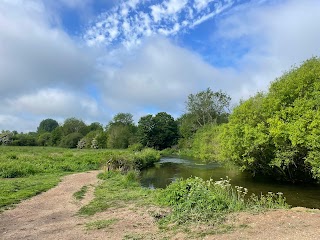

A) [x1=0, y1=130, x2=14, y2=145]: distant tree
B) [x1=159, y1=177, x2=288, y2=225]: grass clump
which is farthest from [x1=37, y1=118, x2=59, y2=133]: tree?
[x1=159, y1=177, x2=288, y2=225]: grass clump

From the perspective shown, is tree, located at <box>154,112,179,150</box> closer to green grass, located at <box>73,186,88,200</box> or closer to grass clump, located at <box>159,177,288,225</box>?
green grass, located at <box>73,186,88,200</box>

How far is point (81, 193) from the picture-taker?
1847 cm

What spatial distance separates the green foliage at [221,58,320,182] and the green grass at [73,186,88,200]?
13.7m

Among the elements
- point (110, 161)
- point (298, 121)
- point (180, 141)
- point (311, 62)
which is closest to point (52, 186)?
point (110, 161)

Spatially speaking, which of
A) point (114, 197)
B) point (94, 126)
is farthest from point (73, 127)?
point (114, 197)

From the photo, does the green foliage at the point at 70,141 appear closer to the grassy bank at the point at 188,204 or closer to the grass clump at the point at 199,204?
the grassy bank at the point at 188,204

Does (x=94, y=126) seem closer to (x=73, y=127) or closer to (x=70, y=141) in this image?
(x=73, y=127)

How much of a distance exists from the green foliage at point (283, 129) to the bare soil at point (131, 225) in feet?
34.4

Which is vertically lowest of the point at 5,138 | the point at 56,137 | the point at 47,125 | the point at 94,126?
the point at 5,138

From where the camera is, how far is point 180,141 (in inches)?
3568

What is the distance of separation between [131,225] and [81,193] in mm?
8535

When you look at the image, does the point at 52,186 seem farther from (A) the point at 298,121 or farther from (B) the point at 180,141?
(B) the point at 180,141

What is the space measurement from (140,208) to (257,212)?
5.41 m

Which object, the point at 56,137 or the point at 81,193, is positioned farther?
the point at 56,137
